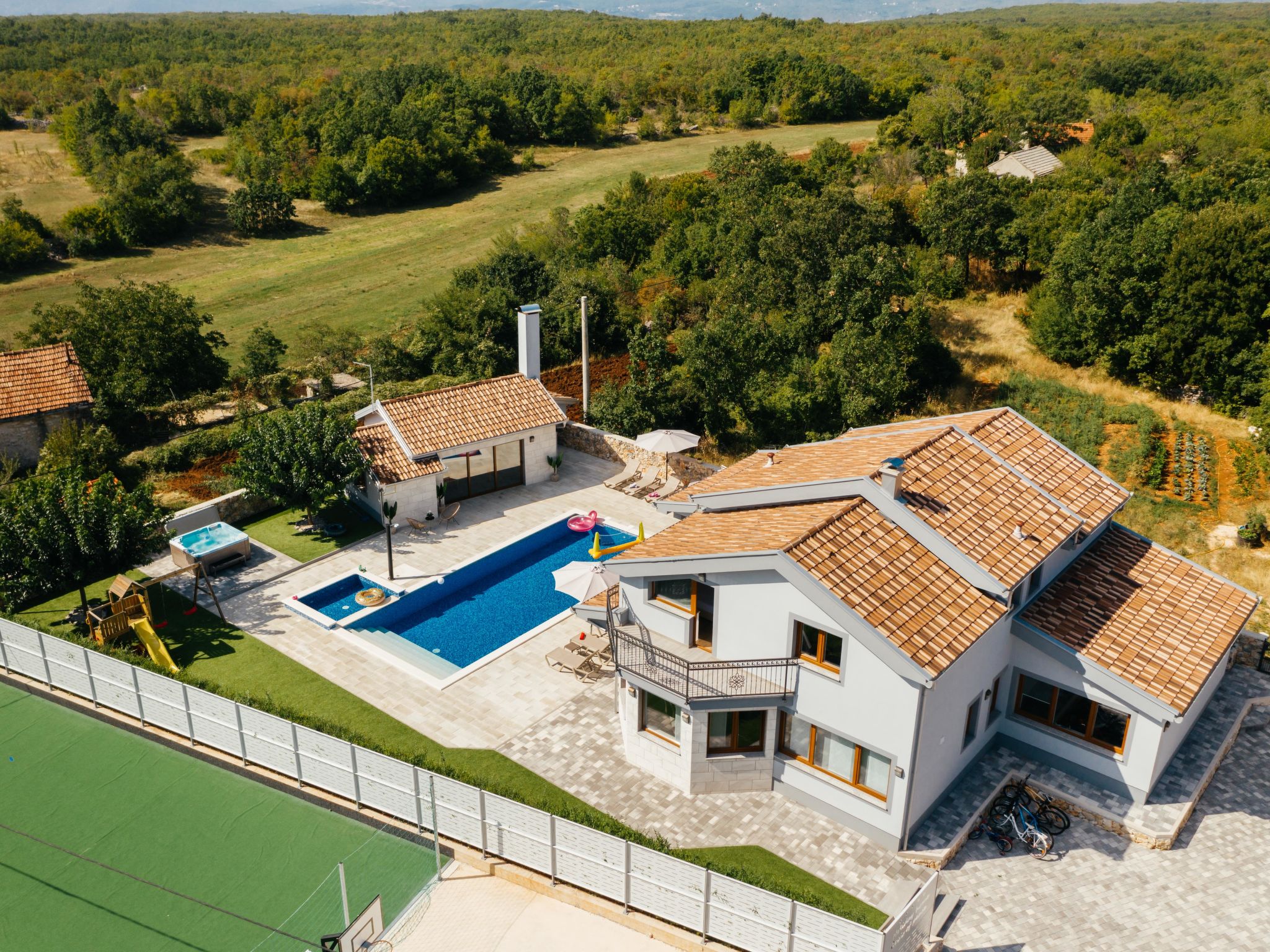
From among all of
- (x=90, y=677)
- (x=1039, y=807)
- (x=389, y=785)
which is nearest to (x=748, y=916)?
(x=389, y=785)

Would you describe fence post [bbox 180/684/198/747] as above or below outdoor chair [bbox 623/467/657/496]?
above

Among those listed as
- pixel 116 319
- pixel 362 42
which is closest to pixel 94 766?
pixel 116 319

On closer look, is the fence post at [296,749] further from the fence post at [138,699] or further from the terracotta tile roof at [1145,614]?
the terracotta tile roof at [1145,614]

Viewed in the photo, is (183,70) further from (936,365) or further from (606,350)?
(936,365)

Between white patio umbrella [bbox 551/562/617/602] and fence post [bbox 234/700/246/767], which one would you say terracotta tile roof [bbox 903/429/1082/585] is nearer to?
white patio umbrella [bbox 551/562/617/602]

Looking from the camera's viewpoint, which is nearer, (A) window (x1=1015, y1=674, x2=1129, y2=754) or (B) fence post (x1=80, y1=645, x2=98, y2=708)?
(A) window (x1=1015, y1=674, x2=1129, y2=754)

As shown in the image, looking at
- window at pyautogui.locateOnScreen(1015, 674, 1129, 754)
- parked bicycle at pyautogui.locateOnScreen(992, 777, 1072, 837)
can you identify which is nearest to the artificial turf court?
parked bicycle at pyautogui.locateOnScreen(992, 777, 1072, 837)

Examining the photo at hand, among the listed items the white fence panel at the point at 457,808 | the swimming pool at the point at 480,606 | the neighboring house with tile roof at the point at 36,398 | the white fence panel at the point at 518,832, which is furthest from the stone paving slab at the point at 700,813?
the neighboring house with tile roof at the point at 36,398
